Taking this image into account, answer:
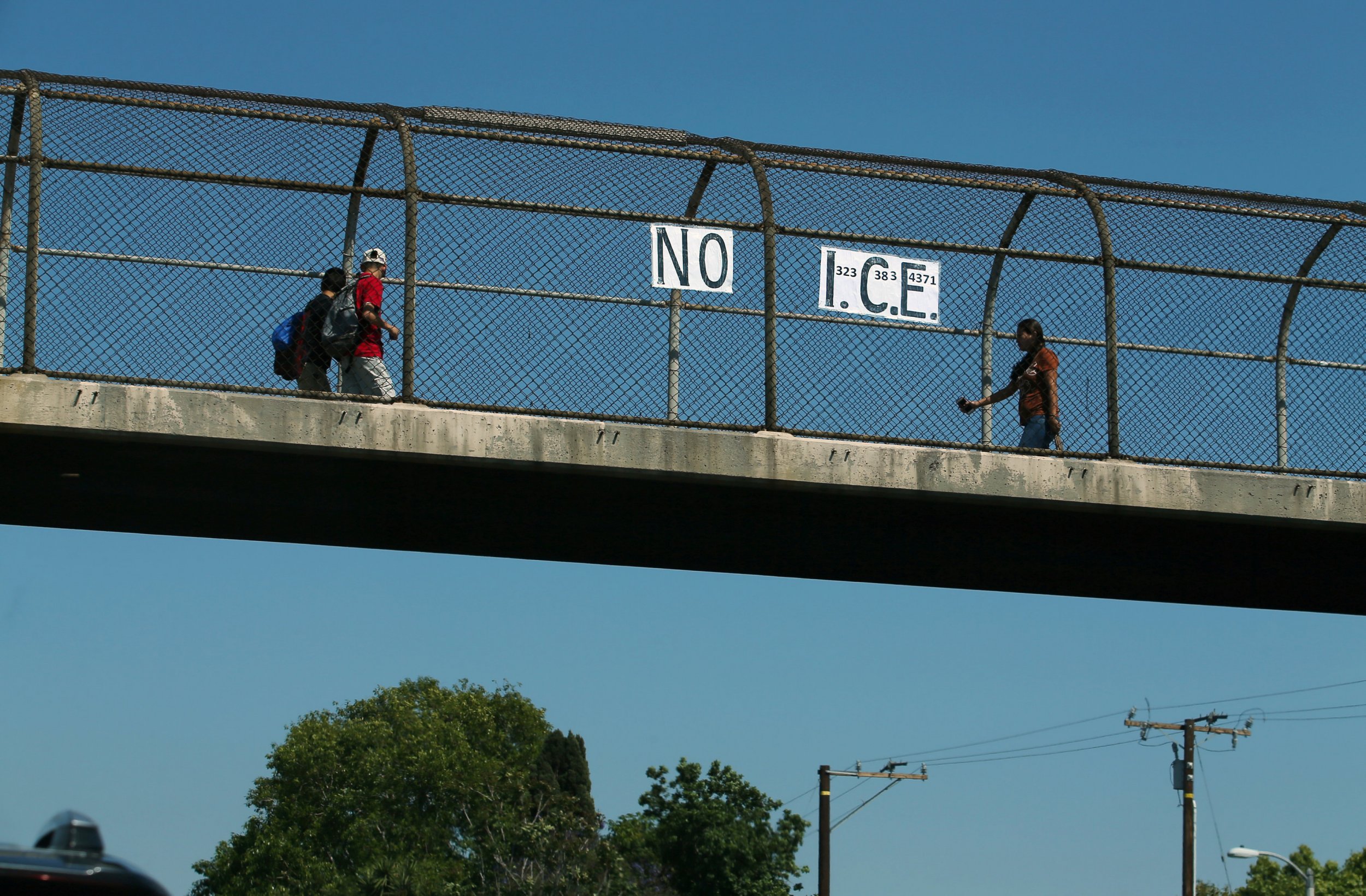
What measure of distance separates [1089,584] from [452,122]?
5.84 meters

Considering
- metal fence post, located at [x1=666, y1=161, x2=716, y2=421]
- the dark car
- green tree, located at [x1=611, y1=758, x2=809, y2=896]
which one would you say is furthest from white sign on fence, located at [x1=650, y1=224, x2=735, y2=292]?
green tree, located at [x1=611, y1=758, x2=809, y2=896]

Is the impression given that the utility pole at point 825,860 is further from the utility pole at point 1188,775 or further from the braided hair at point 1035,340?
the braided hair at point 1035,340

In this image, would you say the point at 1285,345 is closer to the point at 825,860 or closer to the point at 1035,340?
the point at 1035,340

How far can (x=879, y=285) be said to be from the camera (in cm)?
1172

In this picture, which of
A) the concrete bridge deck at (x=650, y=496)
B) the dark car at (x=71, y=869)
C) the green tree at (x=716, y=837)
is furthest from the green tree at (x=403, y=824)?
the dark car at (x=71, y=869)

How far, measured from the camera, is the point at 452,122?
1134cm

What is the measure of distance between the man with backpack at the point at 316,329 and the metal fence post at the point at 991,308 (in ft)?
14.1

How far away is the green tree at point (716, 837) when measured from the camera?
6180cm

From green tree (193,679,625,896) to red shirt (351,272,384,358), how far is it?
37.1 metres

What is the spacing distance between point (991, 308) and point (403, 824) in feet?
139

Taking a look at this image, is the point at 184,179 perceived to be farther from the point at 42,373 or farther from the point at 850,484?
the point at 850,484

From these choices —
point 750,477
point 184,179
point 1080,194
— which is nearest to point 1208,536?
point 1080,194

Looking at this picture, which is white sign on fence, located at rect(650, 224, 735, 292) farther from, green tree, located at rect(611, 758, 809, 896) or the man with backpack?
green tree, located at rect(611, 758, 809, 896)

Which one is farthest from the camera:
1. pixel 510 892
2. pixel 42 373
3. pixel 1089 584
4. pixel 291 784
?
pixel 291 784
